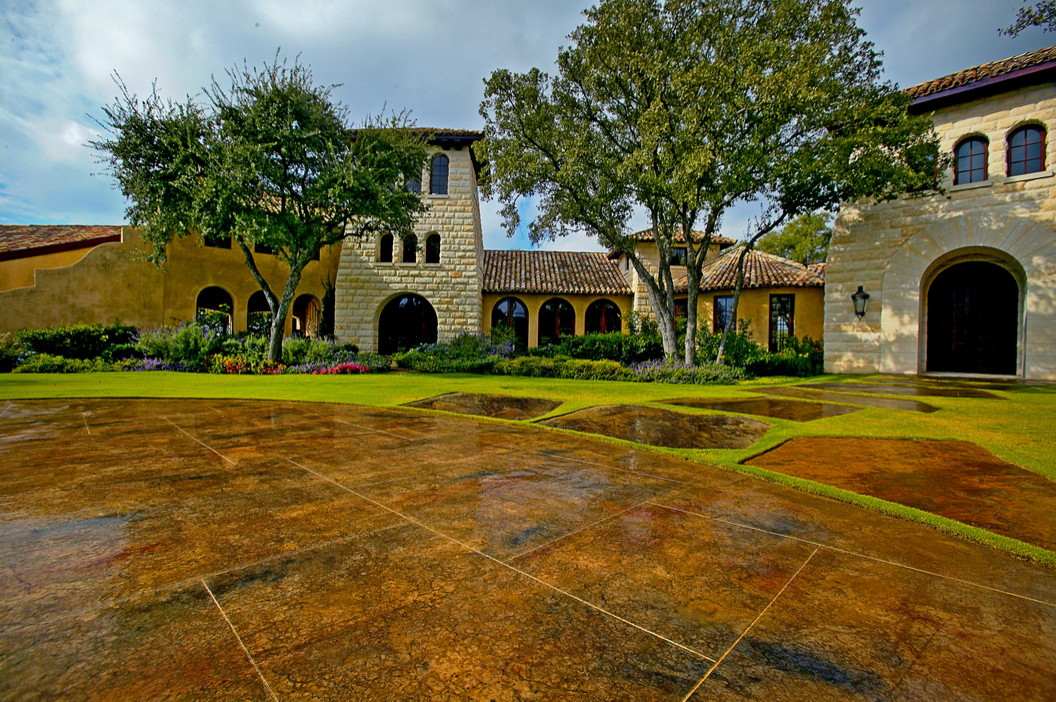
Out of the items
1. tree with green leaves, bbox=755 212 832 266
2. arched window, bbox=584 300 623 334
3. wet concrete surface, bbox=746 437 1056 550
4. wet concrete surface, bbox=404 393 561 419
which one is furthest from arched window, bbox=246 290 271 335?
tree with green leaves, bbox=755 212 832 266

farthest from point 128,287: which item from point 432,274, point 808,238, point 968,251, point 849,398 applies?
point 808,238

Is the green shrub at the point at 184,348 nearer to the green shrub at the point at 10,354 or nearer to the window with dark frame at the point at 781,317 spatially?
the green shrub at the point at 10,354

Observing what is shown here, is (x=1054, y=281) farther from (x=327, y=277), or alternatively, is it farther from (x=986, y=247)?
(x=327, y=277)

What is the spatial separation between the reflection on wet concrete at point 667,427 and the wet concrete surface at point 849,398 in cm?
307

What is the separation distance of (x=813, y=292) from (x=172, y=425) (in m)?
21.5

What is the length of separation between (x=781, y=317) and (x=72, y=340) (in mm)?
25306

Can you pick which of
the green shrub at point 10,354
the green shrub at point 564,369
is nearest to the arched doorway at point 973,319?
the green shrub at point 564,369

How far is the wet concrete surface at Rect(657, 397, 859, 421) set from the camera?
21.5 feet

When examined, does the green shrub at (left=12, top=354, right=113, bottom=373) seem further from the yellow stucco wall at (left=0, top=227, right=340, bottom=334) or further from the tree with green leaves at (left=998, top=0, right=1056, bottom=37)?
the tree with green leaves at (left=998, top=0, right=1056, bottom=37)

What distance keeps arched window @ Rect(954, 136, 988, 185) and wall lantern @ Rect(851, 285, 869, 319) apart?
12.5ft

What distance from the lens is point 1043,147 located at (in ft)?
41.5

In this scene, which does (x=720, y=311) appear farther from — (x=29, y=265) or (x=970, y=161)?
(x=29, y=265)

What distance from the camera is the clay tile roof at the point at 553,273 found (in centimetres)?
2266

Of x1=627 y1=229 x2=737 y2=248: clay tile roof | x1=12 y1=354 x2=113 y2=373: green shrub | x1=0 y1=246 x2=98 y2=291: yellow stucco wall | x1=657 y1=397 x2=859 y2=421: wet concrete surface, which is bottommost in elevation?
x1=657 y1=397 x2=859 y2=421: wet concrete surface
